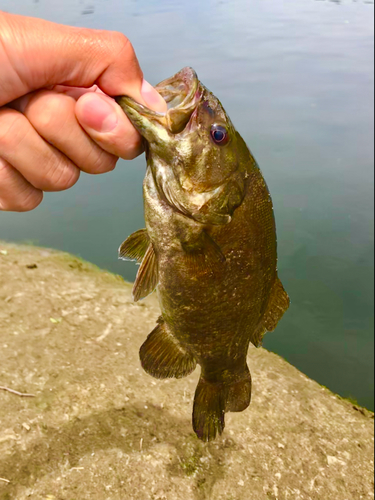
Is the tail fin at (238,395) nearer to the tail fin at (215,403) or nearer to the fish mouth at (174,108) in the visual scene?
the tail fin at (215,403)

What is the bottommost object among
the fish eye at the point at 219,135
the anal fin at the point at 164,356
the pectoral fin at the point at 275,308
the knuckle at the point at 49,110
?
the anal fin at the point at 164,356

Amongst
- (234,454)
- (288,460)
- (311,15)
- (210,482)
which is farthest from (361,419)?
(311,15)

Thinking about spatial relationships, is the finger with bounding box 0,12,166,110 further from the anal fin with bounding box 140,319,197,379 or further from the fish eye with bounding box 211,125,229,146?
the anal fin with bounding box 140,319,197,379

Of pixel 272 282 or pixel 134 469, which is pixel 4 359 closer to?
pixel 134 469

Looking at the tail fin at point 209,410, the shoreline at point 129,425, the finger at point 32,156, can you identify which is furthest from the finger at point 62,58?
the shoreline at point 129,425

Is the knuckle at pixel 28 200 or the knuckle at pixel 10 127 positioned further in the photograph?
the knuckle at pixel 28 200

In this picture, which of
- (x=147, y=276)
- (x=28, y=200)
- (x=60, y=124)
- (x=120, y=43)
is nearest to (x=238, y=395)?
(x=147, y=276)

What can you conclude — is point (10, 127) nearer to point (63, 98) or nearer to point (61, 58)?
point (63, 98)

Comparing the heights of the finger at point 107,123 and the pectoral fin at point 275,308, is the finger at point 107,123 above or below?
above
